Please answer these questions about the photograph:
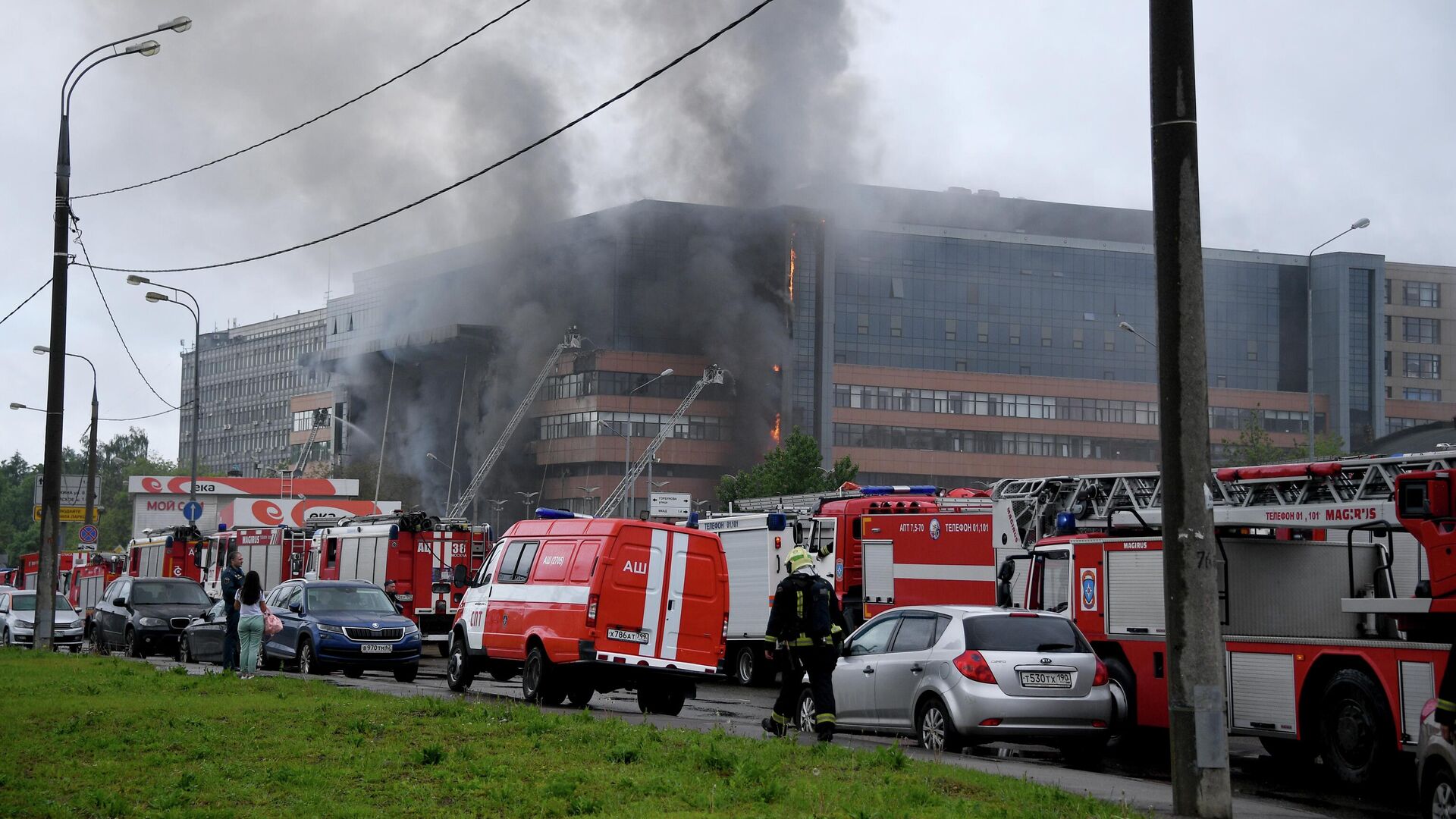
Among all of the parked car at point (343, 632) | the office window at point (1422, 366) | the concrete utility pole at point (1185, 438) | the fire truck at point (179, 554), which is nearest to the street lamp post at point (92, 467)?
the fire truck at point (179, 554)

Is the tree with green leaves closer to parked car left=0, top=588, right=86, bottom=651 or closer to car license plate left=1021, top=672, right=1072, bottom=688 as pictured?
parked car left=0, top=588, right=86, bottom=651

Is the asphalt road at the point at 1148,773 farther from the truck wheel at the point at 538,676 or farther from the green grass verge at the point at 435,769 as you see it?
the green grass verge at the point at 435,769

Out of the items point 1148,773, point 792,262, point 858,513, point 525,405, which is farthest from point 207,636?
point 792,262

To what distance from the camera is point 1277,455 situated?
201 feet

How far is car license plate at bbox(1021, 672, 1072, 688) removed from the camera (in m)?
13.6

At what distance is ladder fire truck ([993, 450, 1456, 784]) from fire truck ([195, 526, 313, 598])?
2197 centimetres

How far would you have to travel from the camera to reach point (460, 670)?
782 inches

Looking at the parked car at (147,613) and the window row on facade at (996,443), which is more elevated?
the window row on facade at (996,443)

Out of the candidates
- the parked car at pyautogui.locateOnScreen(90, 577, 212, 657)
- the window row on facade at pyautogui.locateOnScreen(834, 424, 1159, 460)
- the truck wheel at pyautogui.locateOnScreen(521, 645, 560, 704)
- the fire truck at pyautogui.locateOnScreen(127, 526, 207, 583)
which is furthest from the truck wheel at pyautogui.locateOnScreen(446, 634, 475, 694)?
the window row on facade at pyautogui.locateOnScreen(834, 424, 1159, 460)

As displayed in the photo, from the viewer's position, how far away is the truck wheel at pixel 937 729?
13531mm

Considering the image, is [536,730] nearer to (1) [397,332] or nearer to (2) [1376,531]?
(2) [1376,531]

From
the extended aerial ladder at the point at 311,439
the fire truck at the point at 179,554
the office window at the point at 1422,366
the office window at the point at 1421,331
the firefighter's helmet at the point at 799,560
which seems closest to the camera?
the firefighter's helmet at the point at 799,560

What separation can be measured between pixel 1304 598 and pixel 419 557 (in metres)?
21.0

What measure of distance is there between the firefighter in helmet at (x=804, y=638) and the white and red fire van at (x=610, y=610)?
3.70 m
